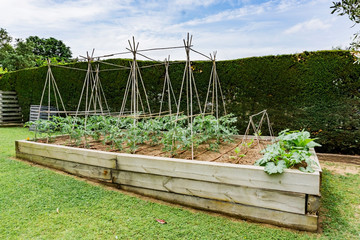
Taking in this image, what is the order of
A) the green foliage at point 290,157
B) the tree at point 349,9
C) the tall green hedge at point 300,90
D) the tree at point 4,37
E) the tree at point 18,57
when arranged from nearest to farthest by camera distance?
1. the green foliage at point 290,157
2. the tree at point 349,9
3. the tall green hedge at point 300,90
4. the tree at point 18,57
5. the tree at point 4,37

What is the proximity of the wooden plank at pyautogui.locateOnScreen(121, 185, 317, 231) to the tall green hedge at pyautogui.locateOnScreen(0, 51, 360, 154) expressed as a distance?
316 centimetres

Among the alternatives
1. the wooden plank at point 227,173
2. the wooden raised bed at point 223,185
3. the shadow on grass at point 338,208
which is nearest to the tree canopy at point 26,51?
the wooden raised bed at point 223,185

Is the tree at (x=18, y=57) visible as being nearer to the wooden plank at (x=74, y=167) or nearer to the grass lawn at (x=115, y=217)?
the wooden plank at (x=74, y=167)

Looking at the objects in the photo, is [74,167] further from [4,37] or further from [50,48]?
[50,48]

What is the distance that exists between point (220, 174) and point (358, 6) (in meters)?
2.84

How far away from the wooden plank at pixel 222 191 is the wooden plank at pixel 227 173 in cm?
5

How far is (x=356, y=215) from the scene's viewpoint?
7.00 feet

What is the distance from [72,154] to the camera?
316cm

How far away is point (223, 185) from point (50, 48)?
31803 millimetres

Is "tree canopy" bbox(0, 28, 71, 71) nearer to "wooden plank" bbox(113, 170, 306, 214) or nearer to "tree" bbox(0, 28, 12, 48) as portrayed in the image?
"tree" bbox(0, 28, 12, 48)

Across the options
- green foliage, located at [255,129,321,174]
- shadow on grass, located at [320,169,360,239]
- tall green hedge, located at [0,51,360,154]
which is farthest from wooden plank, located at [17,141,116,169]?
tall green hedge, located at [0,51,360,154]

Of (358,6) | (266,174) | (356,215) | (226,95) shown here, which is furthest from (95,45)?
(356,215)

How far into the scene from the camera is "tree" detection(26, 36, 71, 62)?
26703 mm

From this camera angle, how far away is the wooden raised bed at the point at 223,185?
1.84 metres
